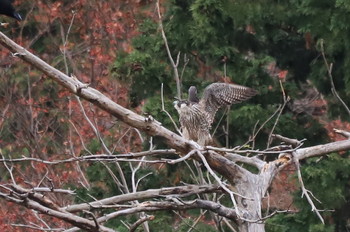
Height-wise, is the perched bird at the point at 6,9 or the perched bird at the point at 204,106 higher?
the perched bird at the point at 6,9

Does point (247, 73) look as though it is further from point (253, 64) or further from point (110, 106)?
point (110, 106)

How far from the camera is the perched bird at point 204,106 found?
8539mm

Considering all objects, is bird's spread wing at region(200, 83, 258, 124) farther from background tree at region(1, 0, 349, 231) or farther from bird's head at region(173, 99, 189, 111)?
background tree at region(1, 0, 349, 231)

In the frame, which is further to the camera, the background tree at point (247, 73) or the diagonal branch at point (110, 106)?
the background tree at point (247, 73)

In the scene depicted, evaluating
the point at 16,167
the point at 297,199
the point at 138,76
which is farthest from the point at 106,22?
the point at 297,199

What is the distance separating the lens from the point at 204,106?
8.79 meters

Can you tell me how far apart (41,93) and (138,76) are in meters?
4.32

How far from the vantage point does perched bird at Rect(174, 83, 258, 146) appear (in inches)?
336

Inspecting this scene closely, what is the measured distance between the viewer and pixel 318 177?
10.5 meters

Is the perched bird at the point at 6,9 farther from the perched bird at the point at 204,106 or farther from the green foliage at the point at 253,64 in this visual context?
the green foliage at the point at 253,64

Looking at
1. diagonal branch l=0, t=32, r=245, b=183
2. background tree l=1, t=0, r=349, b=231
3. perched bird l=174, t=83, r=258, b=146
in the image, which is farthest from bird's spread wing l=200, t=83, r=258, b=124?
diagonal branch l=0, t=32, r=245, b=183

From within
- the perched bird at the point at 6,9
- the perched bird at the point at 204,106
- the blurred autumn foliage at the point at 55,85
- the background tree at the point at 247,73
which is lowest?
the blurred autumn foliage at the point at 55,85

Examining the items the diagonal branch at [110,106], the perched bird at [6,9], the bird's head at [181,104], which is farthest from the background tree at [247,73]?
the diagonal branch at [110,106]

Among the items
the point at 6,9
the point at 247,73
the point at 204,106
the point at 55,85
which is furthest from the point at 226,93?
the point at 55,85
